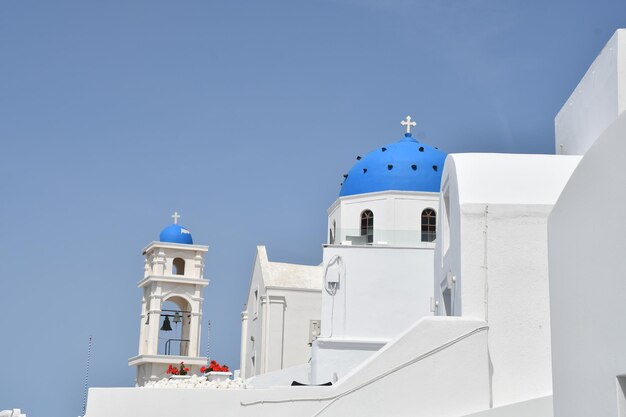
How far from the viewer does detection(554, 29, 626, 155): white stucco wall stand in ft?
51.0

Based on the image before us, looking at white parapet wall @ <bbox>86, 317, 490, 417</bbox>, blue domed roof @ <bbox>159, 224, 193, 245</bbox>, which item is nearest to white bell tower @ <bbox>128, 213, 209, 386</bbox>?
blue domed roof @ <bbox>159, 224, 193, 245</bbox>

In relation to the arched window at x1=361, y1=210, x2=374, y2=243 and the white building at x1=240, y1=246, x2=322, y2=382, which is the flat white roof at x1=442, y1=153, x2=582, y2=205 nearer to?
the arched window at x1=361, y1=210, x2=374, y2=243

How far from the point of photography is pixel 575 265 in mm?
7047

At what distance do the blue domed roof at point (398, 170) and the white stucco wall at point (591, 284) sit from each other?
18506 mm

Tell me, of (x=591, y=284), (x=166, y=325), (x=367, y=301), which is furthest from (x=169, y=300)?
(x=591, y=284)

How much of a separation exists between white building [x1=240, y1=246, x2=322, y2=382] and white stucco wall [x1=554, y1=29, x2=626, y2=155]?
38.3 ft

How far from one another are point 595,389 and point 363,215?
788 inches

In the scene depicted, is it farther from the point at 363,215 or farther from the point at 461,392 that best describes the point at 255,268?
the point at 461,392

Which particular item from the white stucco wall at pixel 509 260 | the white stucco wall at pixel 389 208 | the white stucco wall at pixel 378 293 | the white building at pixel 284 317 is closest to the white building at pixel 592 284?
the white stucco wall at pixel 509 260

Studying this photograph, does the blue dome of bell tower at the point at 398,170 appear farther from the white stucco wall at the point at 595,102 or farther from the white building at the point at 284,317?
the white stucco wall at the point at 595,102

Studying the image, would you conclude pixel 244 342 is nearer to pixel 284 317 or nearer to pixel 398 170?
pixel 284 317

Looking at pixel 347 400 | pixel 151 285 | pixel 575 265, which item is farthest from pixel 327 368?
pixel 575 265

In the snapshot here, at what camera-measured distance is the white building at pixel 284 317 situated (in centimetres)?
2855

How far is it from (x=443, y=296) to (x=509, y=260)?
12.8 ft
